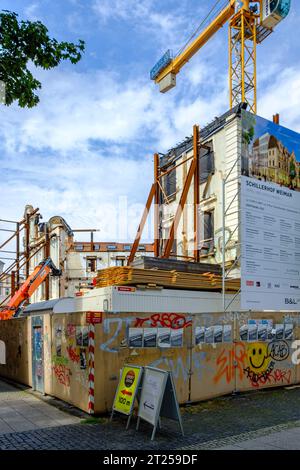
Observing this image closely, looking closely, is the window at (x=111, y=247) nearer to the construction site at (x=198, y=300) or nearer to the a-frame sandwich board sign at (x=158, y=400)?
the construction site at (x=198, y=300)

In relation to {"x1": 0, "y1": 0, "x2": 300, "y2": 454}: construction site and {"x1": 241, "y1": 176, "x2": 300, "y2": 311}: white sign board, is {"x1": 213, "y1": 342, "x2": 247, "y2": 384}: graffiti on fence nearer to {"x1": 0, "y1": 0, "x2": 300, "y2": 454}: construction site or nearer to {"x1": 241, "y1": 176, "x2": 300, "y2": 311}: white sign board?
{"x1": 0, "y1": 0, "x2": 300, "y2": 454}: construction site

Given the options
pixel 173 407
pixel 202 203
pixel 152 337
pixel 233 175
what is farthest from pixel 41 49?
pixel 202 203

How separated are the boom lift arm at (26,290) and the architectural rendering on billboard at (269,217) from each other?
15253 millimetres

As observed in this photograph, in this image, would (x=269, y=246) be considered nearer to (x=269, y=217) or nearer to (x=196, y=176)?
(x=269, y=217)

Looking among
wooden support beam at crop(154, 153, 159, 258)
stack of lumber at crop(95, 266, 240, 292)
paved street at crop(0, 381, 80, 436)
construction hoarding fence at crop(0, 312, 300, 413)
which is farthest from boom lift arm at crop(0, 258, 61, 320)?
paved street at crop(0, 381, 80, 436)

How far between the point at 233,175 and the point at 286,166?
4375 millimetres

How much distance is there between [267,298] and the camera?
14484 mm

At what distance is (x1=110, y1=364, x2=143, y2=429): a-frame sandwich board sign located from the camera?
8398 millimetres

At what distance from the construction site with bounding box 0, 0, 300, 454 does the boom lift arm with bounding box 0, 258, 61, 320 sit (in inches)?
3.9

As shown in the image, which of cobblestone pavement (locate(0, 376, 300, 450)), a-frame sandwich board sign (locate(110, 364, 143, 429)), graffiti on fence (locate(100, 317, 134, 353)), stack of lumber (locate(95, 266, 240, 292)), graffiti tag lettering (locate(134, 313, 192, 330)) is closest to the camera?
cobblestone pavement (locate(0, 376, 300, 450))

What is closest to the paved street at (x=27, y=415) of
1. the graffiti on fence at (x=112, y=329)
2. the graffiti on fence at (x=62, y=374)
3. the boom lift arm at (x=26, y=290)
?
the graffiti on fence at (x=62, y=374)

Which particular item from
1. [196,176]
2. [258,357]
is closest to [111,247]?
[196,176]

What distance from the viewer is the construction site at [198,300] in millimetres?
9992

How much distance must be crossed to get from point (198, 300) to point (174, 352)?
26.1ft
